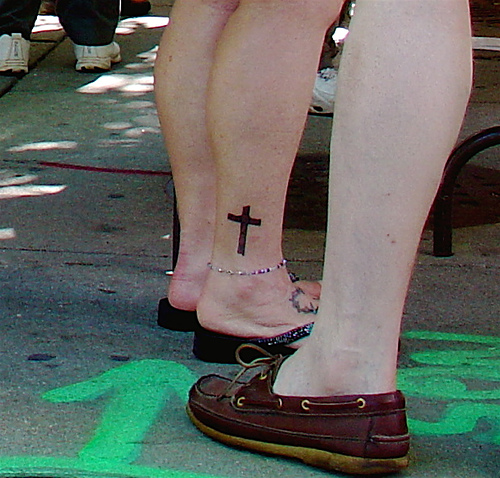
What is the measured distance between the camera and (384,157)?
1708 millimetres

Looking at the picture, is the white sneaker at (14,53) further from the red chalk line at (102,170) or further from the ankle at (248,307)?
the ankle at (248,307)

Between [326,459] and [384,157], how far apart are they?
1.61ft

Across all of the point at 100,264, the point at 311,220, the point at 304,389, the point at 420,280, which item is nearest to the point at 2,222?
the point at 100,264

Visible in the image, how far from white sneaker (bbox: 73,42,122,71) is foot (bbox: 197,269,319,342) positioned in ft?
13.0

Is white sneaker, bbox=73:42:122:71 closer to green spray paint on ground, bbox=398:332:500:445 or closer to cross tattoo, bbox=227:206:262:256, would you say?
green spray paint on ground, bbox=398:332:500:445

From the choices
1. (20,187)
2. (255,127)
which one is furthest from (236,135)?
(20,187)

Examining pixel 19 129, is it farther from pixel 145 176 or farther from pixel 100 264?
pixel 100 264

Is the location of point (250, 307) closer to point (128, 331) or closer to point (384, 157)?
point (128, 331)

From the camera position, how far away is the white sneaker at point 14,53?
225 inches

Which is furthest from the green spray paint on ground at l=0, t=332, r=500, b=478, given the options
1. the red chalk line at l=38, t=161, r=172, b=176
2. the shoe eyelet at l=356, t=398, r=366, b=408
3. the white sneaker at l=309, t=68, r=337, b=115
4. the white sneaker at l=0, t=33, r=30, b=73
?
the white sneaker at l=0, t=33, r=30, b=73

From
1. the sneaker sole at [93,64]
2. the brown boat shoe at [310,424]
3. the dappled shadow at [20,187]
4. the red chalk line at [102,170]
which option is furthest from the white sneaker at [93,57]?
the brown boat shoe at [310,424]

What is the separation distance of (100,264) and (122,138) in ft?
5.78

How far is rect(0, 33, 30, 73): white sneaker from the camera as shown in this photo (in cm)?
572

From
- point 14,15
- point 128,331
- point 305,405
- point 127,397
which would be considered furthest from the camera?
point 14,15
